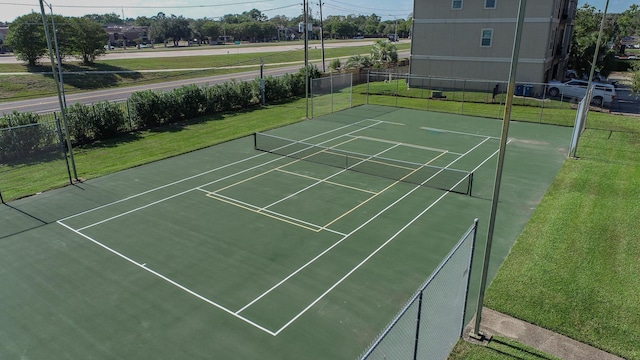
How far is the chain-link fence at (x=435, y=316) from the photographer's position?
6613mm

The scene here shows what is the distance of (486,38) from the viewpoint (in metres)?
38.3

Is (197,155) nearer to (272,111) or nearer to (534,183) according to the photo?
(272,111)

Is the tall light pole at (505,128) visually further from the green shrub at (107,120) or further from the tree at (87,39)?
the tree at (87,39)

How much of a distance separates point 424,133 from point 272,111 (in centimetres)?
1240

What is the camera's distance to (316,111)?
32188 mm

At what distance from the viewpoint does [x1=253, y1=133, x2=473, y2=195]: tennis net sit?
17750mm

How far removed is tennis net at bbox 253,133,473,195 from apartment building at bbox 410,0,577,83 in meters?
23.7


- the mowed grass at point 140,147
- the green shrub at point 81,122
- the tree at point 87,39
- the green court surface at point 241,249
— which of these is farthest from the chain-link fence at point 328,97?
the tree at point 87,39

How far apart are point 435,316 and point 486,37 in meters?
36.6

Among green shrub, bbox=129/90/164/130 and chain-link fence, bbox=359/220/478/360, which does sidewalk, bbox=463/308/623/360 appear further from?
green shrub, bbox=129/90/164/130

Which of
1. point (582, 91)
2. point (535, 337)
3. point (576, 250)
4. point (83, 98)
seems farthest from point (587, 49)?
point (83, 98)

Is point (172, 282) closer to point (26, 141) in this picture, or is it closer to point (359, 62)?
point (26, 141)

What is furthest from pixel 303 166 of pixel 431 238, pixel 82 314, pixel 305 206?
pixel 82 314

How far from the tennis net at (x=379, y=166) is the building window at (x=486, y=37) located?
2397cm
